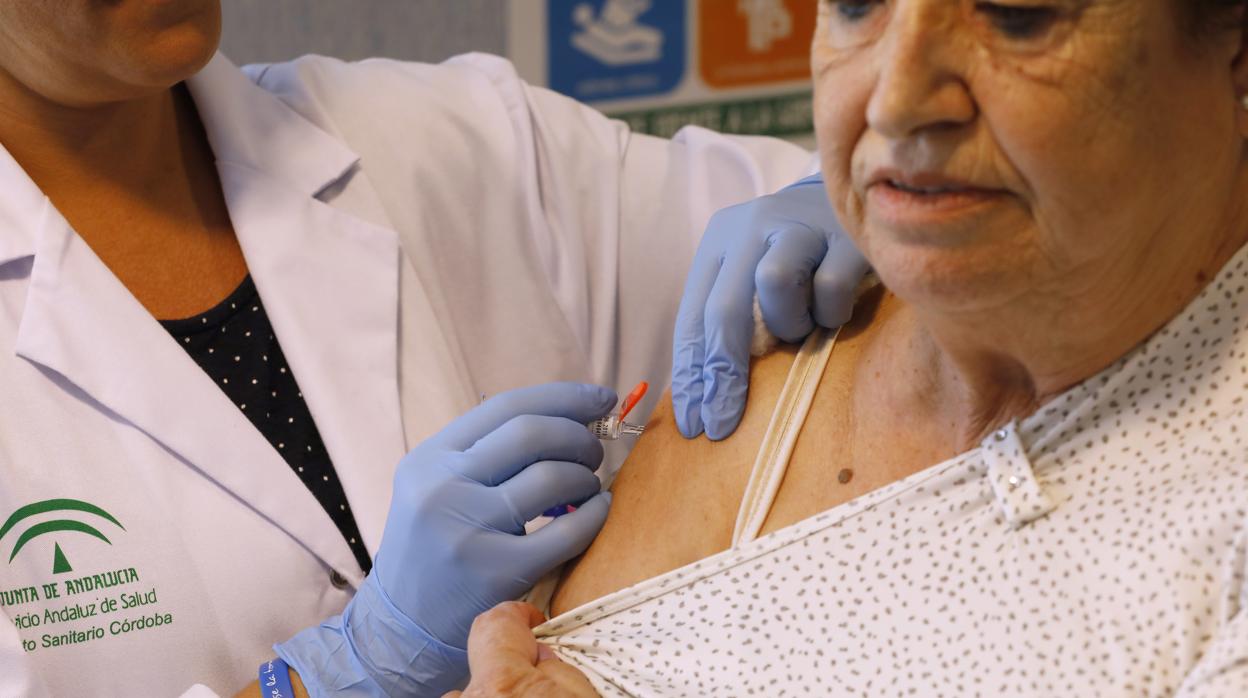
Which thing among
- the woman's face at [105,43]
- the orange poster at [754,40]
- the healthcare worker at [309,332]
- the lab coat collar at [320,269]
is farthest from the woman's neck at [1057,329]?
the orange poster at [754,40]

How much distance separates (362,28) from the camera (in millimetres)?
2906

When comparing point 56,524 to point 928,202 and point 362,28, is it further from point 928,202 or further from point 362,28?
point 362,28

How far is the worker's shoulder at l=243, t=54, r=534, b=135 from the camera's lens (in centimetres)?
171

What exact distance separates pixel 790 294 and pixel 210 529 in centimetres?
66

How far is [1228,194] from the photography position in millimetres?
885

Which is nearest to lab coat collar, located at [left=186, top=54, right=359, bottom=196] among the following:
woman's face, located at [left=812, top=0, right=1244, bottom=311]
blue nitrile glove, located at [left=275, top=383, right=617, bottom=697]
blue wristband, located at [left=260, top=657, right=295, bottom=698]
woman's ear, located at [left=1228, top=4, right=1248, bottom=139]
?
blue nitrile glove, located at [left=275, top=383, right=617, bottom=697]

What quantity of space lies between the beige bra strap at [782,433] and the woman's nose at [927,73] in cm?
37

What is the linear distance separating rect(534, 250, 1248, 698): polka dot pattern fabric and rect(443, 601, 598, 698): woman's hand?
0.12 feet

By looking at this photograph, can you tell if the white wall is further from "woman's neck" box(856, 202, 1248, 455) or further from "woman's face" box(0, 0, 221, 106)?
"woman's neck" box(856, 202, 1248, 455)

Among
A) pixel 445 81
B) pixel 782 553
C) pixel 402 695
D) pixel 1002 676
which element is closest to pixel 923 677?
pixel 1002 676

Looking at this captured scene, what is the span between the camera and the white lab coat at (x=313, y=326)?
1.37 meters

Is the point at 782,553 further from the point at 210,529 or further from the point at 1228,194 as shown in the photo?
the point at 210,529

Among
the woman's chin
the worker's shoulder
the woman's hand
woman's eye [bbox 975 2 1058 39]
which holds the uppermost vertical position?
woman's eye [bbox 975 2 1058 39]

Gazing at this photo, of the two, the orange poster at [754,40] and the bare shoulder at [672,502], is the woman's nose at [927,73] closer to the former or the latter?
the bare shoulder at [672,502]
